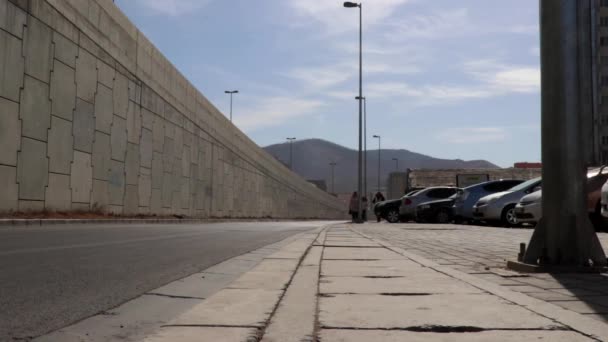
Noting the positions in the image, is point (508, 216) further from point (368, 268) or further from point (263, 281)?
point (263, 281)

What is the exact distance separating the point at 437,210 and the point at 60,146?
609 inches

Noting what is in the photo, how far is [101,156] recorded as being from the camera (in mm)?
16844

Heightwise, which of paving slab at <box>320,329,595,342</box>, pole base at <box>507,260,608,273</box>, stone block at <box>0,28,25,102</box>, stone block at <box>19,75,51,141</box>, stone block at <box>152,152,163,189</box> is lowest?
paving slab at <box>320,329,595,342</box>

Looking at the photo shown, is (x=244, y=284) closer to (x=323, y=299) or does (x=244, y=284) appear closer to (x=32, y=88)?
(x=323, y=299)

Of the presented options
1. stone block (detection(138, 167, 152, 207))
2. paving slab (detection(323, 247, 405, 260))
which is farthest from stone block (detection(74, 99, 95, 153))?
paving slab (detection(323, 247, 405, 260))

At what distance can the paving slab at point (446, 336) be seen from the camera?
290 centimetres

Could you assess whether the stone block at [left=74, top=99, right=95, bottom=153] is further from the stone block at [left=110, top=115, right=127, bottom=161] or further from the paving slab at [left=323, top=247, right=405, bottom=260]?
the paving slab at [left=323, top=247, right=405, bottom=260]

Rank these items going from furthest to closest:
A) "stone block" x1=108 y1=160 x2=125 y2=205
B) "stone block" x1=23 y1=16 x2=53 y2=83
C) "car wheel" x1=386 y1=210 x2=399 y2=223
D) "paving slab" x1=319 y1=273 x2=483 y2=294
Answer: "car wheel" x1=386 y1=210 x2=399 y2=223
"stone block" x1=108 y1=160 x2=125 y2=205
"stone block" x1=23 y1=16 x2=53 y2=83
"paving slab" x1=319 y1=273 x2=483 y2=294

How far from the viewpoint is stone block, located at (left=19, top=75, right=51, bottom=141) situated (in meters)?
12.8

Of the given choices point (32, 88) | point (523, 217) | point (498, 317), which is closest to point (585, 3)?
point (498, 317)

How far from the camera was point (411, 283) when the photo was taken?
4879 mm

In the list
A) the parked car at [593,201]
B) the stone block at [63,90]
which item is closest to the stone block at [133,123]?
the stone block at [63,90]

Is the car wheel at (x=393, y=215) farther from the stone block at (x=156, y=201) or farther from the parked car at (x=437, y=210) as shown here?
the stone block at (x=156, y=201)

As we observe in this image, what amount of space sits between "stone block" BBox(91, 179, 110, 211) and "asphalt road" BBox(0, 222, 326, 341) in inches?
269
